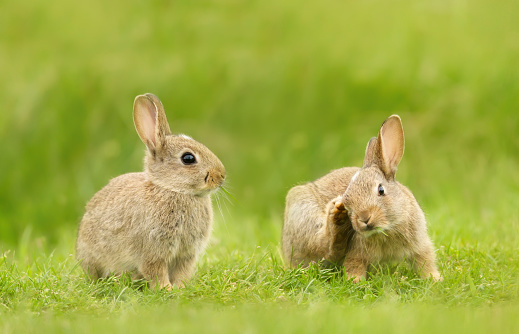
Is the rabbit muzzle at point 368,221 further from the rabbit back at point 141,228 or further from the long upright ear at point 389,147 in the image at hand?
the rabbit back at point 141,228

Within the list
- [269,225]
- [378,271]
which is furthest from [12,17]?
[378,271]

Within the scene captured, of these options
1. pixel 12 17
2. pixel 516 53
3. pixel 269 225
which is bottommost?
pixel 269 225

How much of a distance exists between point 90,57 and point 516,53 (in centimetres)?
645

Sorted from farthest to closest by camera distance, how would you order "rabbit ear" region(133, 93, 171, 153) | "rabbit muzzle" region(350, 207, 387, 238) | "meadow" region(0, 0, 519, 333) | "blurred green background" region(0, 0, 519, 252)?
"blurred green background" region(0, 0, 519, 252) → "meadow" region(0, 0, 519, 333) → "rabbit ear" region(133, 93, 171, 153) → "rabbit muzzle" region(350, 207, 387, 238)

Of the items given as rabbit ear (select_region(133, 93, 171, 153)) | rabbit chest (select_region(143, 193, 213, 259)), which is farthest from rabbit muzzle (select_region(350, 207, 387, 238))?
rabbit ear (select_region(133, 93, 171, 153))

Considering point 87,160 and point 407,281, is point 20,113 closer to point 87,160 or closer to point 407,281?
point 87,160

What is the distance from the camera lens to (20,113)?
1170 cm

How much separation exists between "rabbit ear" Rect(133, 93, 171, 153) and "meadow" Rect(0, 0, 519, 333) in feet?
4.45

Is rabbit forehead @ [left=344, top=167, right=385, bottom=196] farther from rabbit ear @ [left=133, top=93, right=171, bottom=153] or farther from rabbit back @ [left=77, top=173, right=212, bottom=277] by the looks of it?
rabbit ear @ [left=133, top=93, right=171, bottom=153]

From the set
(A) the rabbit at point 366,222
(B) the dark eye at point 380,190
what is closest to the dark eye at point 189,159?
(A) the rabbit at point 366,222

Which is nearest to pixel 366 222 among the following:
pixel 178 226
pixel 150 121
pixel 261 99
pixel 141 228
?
pixel 178 226

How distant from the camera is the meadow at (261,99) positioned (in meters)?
10.3

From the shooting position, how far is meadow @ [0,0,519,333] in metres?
10.3

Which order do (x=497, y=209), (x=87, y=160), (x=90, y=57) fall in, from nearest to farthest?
(x=497, y=209), (x=87, y=160), (x=90, y=57)
